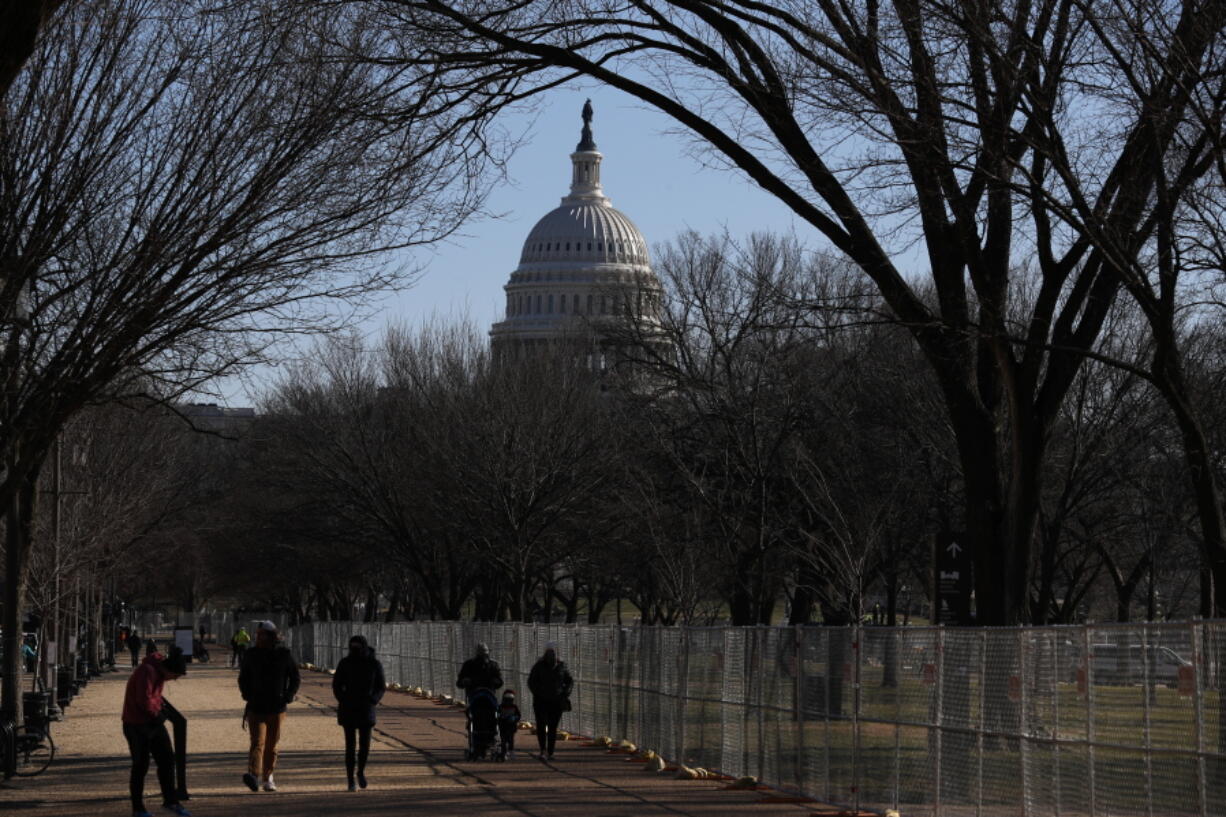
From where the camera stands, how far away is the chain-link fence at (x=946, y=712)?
1155 cm

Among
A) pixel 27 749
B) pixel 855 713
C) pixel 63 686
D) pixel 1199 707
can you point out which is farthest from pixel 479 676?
pixel 63 686

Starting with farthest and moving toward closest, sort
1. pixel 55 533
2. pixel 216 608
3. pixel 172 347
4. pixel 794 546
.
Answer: pixel 216 608, pixel 794 546, pixel 55 533, pixel 172 347

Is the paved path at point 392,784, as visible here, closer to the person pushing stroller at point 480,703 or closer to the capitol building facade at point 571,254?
the person pushing stroller at point 480,703

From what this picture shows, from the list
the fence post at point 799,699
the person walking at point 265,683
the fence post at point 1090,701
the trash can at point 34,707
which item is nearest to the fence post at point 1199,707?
the fence post at point 1090,701

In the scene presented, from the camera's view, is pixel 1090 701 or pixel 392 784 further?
A: pixel 392 784

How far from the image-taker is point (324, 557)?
64.0 m

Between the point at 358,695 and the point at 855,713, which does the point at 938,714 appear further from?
the point at 358,695

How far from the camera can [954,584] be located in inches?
864

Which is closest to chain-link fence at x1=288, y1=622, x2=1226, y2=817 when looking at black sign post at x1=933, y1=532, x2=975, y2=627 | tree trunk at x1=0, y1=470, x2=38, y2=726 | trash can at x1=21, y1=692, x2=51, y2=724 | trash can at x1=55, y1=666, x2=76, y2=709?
black sign post at x1=933, y1=532, x2=975, y2=627

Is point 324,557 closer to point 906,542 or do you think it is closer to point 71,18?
point 906,542

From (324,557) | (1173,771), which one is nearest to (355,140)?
(1173,771)

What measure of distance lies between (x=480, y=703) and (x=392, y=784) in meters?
2.98

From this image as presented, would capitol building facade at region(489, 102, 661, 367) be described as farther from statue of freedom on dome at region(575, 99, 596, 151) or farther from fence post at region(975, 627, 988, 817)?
fence post at region(975, 627, 988, 817)

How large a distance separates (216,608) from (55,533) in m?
117
